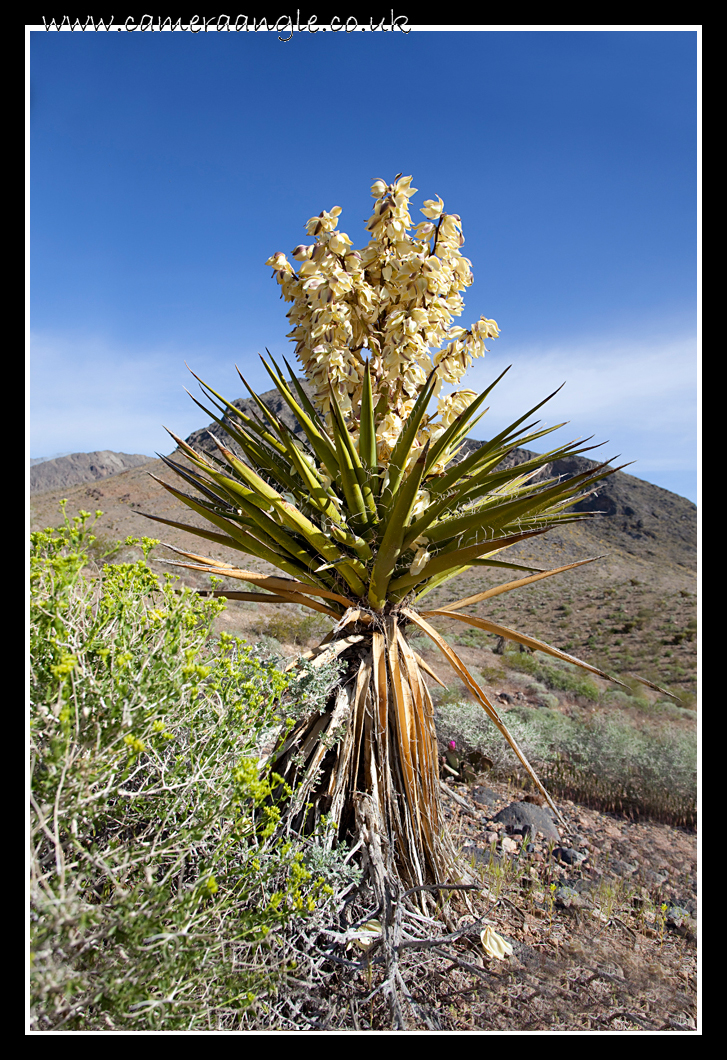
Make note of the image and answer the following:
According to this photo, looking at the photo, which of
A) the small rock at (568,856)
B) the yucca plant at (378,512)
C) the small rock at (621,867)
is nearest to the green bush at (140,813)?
the yucca plant at (378,512)

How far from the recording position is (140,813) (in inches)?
62.2

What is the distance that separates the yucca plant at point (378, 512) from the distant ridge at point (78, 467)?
58416 millimetres

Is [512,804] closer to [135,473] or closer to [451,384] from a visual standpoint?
[451,384]

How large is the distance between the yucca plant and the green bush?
434mm

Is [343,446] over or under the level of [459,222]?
under

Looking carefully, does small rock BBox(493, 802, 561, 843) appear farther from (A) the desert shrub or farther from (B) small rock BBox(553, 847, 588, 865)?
(A) the desert shrub

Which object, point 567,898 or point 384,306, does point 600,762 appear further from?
point 384,306

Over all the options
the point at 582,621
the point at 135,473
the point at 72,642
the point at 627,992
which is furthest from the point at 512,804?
the point at 135,473

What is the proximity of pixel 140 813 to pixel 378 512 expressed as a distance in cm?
139

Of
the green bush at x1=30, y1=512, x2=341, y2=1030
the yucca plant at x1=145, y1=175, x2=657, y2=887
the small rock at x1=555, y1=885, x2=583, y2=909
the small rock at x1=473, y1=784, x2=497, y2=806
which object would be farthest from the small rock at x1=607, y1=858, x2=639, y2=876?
the green bush at x1=30, y1=512, x2=341, y2=1030

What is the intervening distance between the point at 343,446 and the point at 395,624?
827 millimetres

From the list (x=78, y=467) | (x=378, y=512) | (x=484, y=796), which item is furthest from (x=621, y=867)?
(x=78, y=467)

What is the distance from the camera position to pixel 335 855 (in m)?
1.83

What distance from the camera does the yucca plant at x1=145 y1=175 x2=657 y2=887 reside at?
6.86 ft
